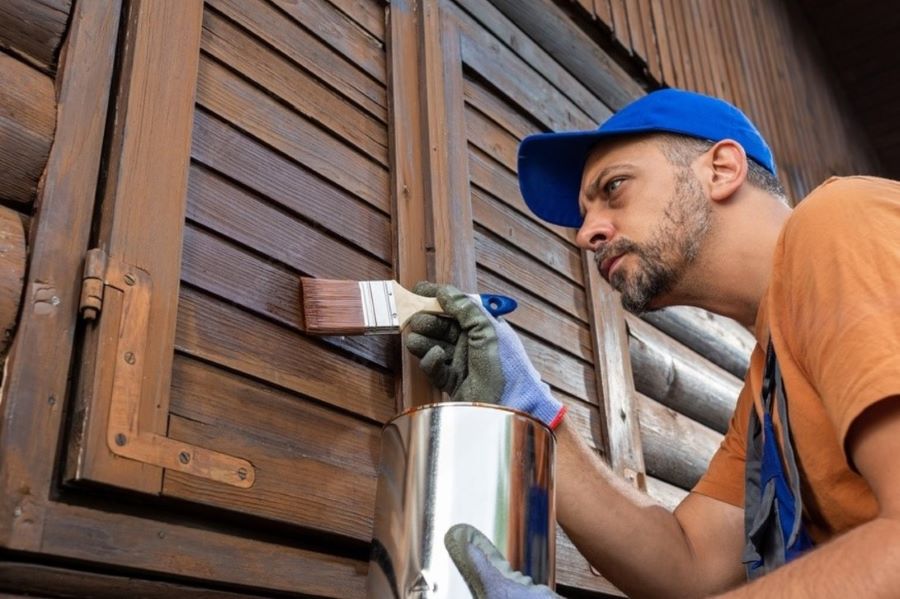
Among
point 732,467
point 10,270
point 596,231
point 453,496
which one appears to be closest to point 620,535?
point 732,467

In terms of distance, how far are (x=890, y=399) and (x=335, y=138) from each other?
1.46 m

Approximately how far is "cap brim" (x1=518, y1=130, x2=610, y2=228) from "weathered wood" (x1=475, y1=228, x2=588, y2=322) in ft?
0.63

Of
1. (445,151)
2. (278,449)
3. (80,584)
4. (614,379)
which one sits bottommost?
(80,584)

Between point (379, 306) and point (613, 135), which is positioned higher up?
point (613, 135)

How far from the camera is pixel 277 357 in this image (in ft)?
6.18

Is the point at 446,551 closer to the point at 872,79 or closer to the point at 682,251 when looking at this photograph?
the point at 682,251

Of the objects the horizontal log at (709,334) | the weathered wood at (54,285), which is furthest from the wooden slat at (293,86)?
the horizontal log at (709,334)

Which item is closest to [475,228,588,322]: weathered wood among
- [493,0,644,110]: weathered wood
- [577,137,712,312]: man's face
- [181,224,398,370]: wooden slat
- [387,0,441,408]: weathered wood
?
[387,0,441,408]: weathered wood

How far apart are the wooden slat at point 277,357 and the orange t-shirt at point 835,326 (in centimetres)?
90

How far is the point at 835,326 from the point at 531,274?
1468mm

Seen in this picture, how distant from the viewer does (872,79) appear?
28.5 feet

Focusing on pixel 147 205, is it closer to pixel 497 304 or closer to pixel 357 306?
pixel 357 306

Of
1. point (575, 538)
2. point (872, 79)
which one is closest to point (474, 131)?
point (575, 538)

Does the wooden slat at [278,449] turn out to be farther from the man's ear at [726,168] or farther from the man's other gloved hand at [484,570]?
the man's ear at [726,168]
